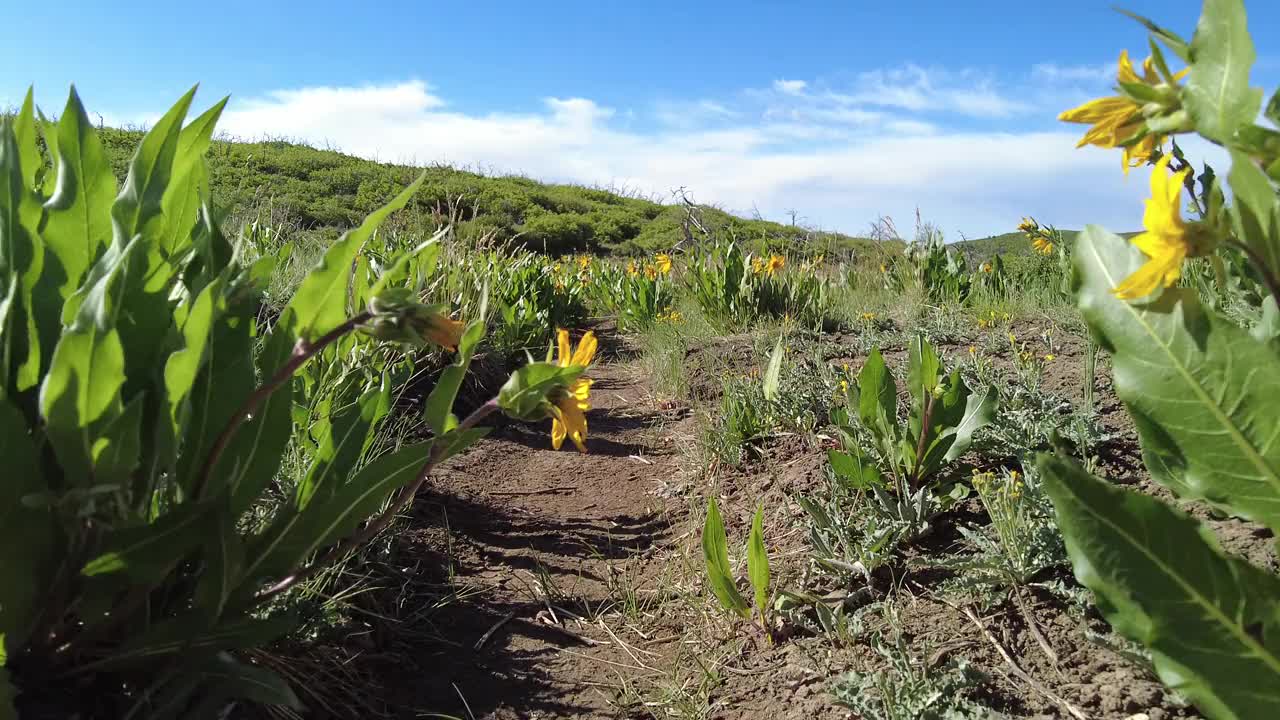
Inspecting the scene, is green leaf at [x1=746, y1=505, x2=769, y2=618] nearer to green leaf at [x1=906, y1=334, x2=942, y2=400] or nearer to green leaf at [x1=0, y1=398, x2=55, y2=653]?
green leaf at [x1=906, y1=334, x2=942, y2=400]

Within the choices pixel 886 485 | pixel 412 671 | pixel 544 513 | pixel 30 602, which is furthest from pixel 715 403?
pixel 30 602

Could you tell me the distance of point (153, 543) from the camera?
3.32 ft

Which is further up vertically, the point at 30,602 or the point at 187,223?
the point at 187,223

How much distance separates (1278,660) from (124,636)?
150 centimetres

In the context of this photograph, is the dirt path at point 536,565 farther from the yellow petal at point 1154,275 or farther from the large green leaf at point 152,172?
the yellow petal at point 1154,275

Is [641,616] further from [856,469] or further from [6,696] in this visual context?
[6,696]

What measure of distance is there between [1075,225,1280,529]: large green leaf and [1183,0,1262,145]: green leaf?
0.61 ft

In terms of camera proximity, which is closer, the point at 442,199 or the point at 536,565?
the point at 536,565

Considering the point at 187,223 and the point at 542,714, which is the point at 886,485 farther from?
the point at 187,223

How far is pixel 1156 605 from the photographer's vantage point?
2.89 ft

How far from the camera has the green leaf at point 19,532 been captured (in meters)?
0.96

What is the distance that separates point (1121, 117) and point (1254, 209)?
0.21m

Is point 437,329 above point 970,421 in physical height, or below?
above

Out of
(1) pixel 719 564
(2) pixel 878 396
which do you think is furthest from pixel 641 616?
(2) pixel 878 396
